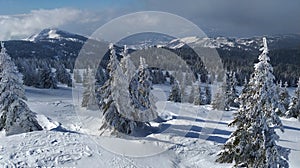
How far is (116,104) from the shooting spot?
29.0m

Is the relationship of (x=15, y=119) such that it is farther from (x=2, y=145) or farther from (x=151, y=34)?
(x=151, y=34)

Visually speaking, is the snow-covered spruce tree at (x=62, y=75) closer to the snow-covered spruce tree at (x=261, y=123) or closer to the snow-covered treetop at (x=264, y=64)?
the snow-covered spruce tree at (x=261, y=123)

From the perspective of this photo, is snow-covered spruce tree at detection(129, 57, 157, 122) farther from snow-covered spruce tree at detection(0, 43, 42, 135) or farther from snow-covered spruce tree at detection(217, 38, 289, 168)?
snow-covered spruce tree at detection(217, 38, 289, 168)

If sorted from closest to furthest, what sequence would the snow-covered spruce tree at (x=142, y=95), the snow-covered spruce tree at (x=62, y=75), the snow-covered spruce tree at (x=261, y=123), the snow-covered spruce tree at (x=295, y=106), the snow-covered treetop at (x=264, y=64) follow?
the snow-covered treetop at (x=264, y=64)
the snow-covered spruce tree at (x=261, y=123)
the snow-covered spruce tree at (x=142, y=95)
the snow-covered spruce tree at (x=295, y=106)
the snow-covered spruce tree at (x=62, y=75)

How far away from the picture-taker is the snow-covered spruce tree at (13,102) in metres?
26.8

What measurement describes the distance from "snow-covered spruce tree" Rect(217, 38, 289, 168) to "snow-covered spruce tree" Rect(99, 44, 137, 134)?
14077 mm

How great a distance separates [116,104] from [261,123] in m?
16.5

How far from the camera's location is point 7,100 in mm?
27312

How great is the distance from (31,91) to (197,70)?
105419 millimetres

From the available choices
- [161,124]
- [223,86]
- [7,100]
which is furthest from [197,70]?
[7,100]

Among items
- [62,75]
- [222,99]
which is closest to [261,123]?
[222,99]

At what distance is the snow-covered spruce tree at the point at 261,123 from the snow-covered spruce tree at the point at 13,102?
61.3ft

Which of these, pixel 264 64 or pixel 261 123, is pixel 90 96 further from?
pixel 264 64

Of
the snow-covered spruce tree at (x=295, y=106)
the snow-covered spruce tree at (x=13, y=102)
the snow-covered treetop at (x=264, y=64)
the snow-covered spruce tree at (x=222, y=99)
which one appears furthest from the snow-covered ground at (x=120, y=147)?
the snow-covered spruce tree at (x=222, y=99)
